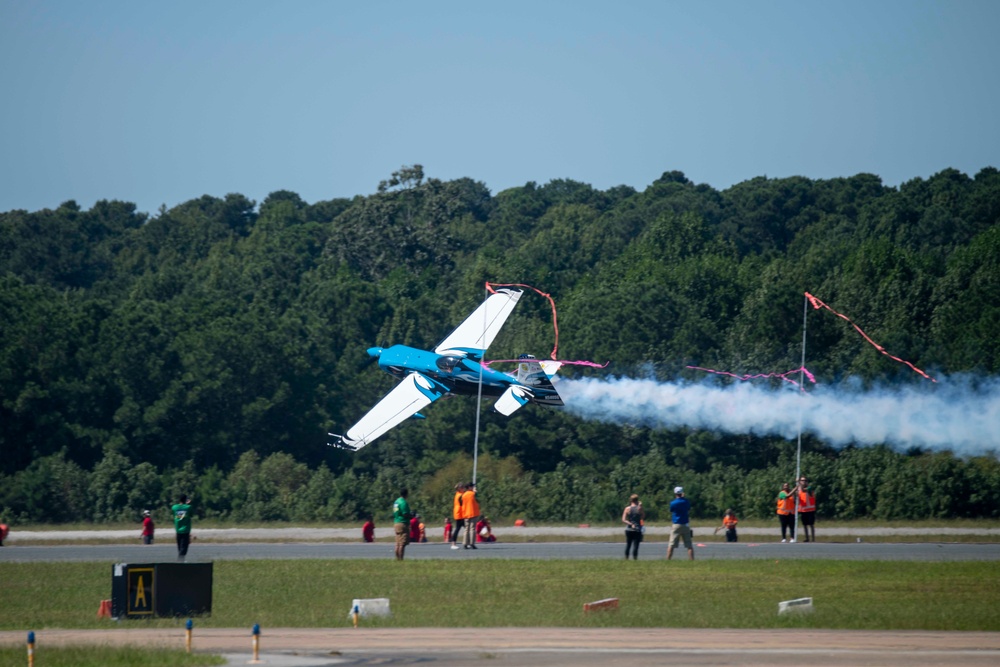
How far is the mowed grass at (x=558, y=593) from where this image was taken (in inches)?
904

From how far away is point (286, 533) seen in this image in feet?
153

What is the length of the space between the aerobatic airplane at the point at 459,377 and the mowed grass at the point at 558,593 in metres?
13.6

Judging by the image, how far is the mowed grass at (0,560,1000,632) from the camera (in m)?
23.0

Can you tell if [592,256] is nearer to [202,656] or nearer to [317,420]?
[317,420]

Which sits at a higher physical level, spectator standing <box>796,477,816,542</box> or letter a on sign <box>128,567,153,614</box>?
spectator standing <box>796,477,816,542</box>

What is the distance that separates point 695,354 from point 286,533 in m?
27.0

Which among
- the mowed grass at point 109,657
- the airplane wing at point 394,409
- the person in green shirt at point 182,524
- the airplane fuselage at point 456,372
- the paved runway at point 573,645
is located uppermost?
the airplane fuselage at point 456,372

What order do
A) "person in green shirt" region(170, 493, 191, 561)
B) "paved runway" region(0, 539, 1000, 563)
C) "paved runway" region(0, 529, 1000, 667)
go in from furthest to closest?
"paved runway" region(0, 539, 1000, 563) < "person in green shirt" region(170, 493, 191, 561) < "paved runway" region(0, 529, 1000, 667)

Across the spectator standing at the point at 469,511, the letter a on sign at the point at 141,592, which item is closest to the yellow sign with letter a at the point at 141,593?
the letter a on sign at the point at 141,592

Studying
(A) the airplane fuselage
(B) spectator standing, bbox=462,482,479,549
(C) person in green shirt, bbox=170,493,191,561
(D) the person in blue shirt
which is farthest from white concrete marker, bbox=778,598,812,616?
(A) the airplane fuselage

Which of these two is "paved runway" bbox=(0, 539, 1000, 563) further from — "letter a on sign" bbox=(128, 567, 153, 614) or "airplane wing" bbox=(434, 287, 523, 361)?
"letter a on sign" bbox=(128, 567, 153, 614)

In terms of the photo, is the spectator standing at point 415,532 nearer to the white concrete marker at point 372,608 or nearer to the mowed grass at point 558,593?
the mowed grass at point 558,593

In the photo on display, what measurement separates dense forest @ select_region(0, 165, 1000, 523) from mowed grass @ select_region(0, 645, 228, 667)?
2966cm

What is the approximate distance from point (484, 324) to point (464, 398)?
2002 cm
